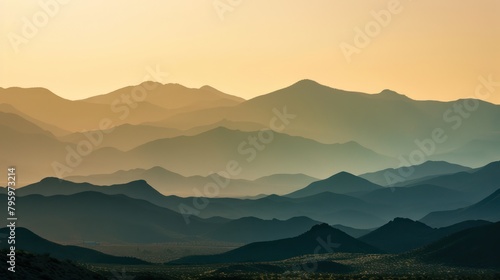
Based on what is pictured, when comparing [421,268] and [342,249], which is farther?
[342,249]

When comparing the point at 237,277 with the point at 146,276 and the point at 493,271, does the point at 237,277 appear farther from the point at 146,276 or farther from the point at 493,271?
the point at 493,271

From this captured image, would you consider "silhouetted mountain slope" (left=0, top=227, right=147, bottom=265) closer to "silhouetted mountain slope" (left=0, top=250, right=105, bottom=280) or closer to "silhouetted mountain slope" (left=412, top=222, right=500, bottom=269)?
"silhouetted mountain slope" (left=412, top=222, right=500, bottom=269)

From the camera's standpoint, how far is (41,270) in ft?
202

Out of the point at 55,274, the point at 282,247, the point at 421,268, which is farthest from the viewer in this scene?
the point at 282,247

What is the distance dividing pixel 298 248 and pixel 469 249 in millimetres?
45329

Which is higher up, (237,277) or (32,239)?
(32,239)

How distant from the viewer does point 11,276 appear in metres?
57.5

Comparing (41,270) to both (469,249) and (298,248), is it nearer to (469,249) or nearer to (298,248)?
(469,249)

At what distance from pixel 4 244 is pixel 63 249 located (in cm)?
2948

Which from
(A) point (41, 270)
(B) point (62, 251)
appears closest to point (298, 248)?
(B) point (62, 251)

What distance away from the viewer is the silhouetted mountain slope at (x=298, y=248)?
175 m

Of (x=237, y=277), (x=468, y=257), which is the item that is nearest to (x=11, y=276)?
(x=237, y=277)

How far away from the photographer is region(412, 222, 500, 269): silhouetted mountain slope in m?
135

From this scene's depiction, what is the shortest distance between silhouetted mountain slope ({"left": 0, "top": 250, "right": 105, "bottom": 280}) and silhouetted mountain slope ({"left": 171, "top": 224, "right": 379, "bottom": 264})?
10739 cm
